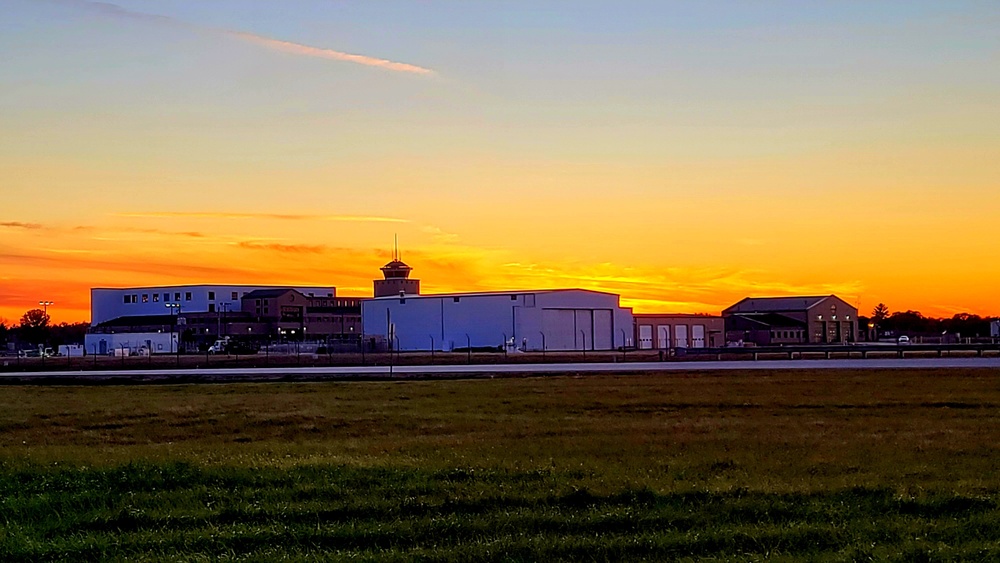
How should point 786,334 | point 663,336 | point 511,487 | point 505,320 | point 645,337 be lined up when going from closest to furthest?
point 511,487
point 505,320
point 645,337
point 663,336
point 786,334

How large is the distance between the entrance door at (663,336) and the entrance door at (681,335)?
159 cm

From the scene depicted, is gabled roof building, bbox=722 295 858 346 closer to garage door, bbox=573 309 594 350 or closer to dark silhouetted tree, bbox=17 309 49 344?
garage door, bbox=573 309 594 350

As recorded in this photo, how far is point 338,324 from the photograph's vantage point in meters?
145

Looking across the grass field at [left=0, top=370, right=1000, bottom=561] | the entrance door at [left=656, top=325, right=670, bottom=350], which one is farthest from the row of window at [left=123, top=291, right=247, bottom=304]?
the grass field at [left=0, top=370, right=1000, bottom=561]

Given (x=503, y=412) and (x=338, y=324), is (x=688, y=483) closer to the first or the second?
(x=503, y=412)

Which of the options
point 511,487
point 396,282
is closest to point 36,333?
point 396,282

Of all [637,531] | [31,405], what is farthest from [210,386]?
[637,531]

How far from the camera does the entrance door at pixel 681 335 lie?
411 ft

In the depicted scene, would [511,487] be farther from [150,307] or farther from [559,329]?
[150,307]

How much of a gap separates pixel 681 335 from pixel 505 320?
2802 cm

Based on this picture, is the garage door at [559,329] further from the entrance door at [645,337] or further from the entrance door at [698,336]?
the entrance door at [698,336]

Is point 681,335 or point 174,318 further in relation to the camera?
point 174,318

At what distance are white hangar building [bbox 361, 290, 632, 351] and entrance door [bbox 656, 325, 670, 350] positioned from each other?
6.74m

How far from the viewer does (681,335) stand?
126m
